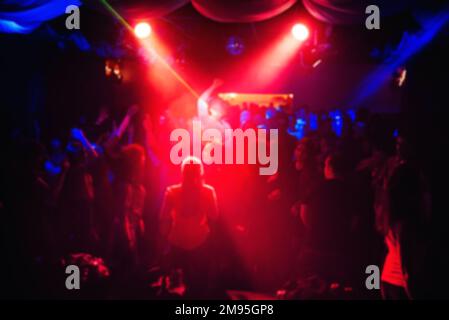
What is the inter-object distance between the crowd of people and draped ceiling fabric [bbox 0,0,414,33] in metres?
1.40

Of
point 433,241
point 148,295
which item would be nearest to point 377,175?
point 433,241

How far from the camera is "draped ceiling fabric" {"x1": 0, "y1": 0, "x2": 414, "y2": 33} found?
4.07m

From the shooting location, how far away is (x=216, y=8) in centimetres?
421

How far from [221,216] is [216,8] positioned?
8.83ft

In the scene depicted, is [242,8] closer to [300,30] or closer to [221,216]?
[300,30]
